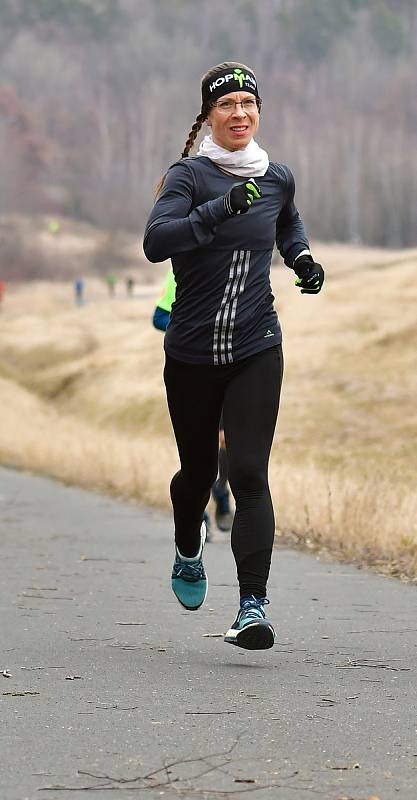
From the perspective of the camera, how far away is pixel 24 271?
125938 mm

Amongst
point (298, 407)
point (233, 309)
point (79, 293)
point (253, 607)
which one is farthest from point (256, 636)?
point (79, 293)

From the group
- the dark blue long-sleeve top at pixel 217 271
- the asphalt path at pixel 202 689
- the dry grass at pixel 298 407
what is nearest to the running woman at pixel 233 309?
the dark blue long-sleeve top at pixel 217 271

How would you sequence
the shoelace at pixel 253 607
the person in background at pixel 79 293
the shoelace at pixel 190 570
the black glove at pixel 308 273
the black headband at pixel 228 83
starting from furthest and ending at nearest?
1. the person in background at pixel 79 293
2. the shoelace at pixel 190 570
3. the black glove at pixel 308 273
4. the black headband at pixel 228 83
5. the shoelace at pixel 253 607

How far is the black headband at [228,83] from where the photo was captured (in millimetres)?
6488

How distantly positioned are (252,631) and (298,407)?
3951 centimetres

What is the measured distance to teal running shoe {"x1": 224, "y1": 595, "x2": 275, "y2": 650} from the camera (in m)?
6.12

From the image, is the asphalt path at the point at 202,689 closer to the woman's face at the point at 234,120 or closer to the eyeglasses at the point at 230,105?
the woman's face at the point at 234,120

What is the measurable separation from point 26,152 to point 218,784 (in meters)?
155

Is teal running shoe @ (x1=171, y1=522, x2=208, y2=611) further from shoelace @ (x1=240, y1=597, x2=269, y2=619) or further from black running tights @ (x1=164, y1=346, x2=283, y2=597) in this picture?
shoelace @ (x1=240, y1=597, x2=269, y2=619)

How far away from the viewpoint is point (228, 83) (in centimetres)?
648

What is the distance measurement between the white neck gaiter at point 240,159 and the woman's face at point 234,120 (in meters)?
0.03

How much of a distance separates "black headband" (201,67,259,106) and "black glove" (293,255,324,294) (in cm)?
68

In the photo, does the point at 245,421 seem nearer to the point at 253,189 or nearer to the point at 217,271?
the point at 217,271

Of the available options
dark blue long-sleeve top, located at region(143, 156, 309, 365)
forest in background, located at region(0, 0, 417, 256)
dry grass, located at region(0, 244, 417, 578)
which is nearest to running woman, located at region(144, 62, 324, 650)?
dark blue long-sleeve top, located at region(143, 156, 309, 365)
